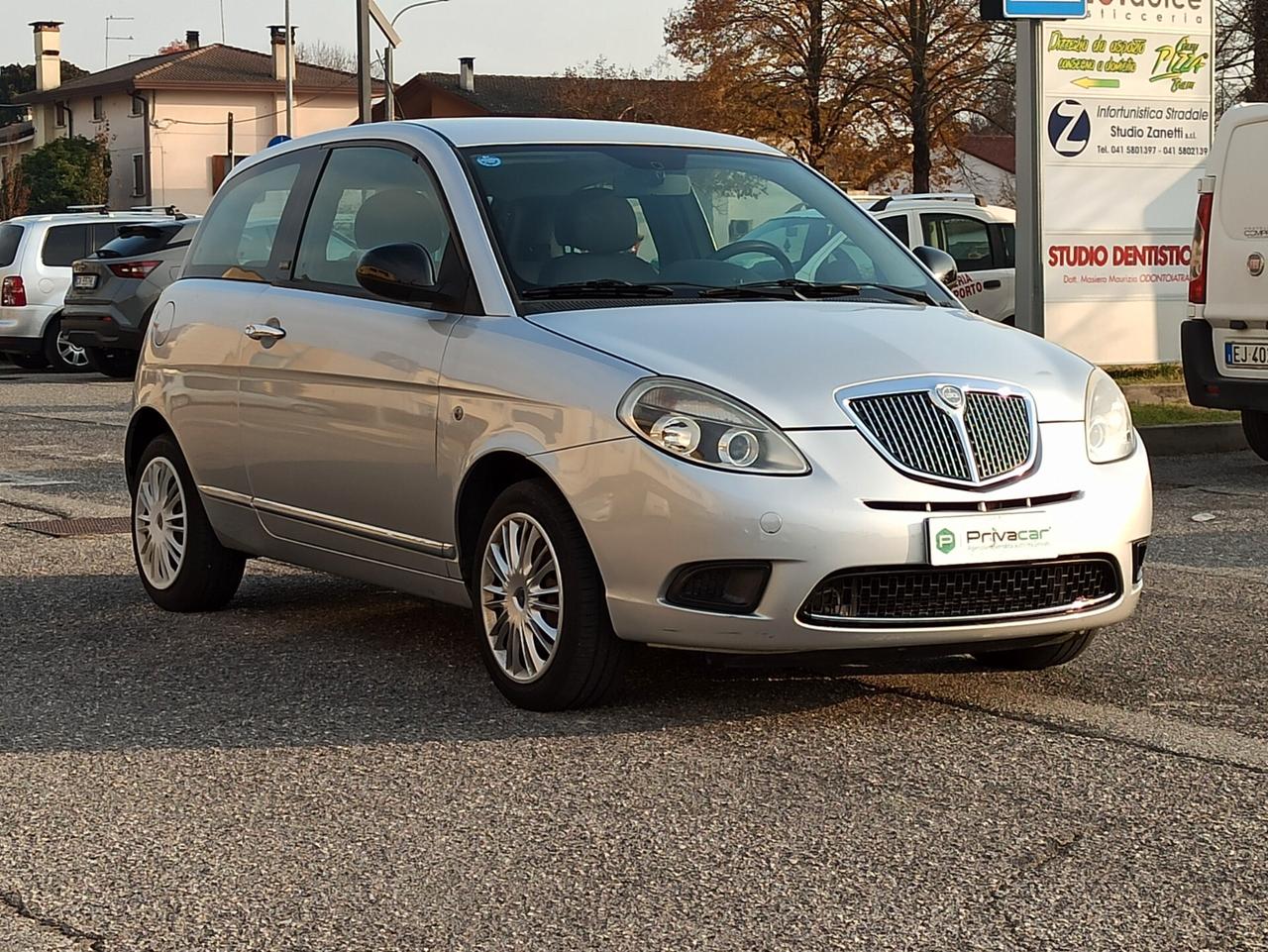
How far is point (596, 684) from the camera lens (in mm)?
5547

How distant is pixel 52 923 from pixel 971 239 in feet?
57.4

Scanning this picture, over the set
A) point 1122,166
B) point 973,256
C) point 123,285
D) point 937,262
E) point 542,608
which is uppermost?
point 1122,166

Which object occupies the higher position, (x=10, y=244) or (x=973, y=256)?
(x=10, y=244)

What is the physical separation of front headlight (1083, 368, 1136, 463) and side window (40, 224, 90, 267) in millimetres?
19775

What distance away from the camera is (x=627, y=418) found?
17.4ft

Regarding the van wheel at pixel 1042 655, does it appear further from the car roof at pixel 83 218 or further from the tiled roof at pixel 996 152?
the tiled roof at pixel 996 152

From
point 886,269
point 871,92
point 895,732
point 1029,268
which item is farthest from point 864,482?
point 871,92

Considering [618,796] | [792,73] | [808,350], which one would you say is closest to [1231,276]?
[808,350]

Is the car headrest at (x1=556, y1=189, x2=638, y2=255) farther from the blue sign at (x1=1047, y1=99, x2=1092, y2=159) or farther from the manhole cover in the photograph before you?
the blue sign at (x1=1047, y1=99, x2=1092, y2=159)

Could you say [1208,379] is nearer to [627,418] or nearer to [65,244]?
[627,418]

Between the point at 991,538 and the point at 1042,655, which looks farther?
the point at 1042,655

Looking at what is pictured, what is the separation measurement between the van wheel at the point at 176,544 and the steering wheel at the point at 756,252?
7.39ft

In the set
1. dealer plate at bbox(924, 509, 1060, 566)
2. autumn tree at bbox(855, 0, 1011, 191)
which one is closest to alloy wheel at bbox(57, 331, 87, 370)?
dealer plate at bbox(924, 509, 1060, 566)

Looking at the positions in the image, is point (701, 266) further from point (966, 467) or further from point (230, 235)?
point (230, 235)
